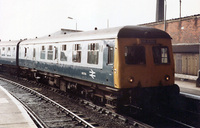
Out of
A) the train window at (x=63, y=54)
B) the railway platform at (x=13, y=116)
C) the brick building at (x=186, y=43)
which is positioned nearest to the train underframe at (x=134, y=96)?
the train window at (x=63, y=54)

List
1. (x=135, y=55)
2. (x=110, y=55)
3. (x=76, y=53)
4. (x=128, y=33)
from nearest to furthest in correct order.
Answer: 1. (x=128, y=33)
2. (x=135, y=55)
3. (x=110, y=55)
4. (x=76, y=53)

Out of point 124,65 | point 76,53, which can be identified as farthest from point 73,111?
point 76,53

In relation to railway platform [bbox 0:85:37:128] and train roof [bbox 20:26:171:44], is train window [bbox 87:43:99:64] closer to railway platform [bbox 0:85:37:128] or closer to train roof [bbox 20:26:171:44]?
train roof [bbox 20:26:171:44]

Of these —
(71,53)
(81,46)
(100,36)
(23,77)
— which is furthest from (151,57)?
(23,77)

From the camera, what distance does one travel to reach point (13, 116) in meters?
8.37

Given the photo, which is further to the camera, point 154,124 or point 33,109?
point 33,109

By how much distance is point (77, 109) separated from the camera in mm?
10555

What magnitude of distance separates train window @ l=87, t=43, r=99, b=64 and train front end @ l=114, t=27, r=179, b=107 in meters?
1.49

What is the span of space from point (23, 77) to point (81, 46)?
12681 mm

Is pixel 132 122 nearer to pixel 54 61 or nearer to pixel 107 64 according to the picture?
pixel 107 64

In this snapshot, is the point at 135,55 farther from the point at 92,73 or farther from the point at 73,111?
the point at 73,111

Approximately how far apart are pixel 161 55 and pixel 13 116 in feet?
19.6

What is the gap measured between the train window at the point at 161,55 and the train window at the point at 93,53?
7.72ft

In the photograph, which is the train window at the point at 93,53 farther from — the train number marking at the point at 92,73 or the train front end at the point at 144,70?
the train front end at the point at 144,70
